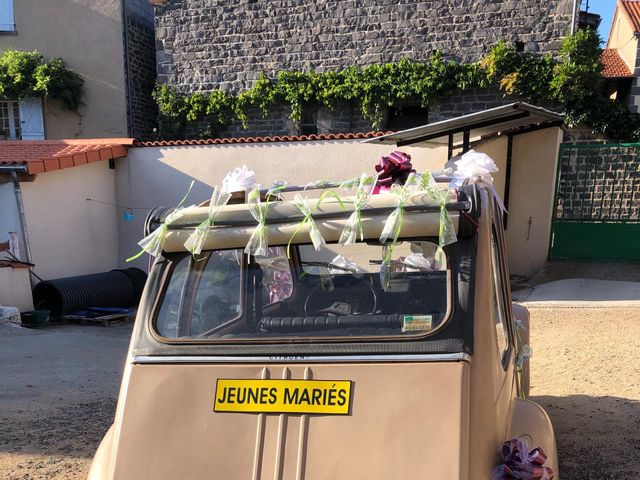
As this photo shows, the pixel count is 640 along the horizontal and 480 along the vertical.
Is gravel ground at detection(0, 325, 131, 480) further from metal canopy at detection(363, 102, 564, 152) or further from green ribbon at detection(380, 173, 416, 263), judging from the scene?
metal canopy at detection(363, 102, 564, 152)

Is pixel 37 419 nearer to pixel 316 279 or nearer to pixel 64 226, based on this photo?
pixel 316 279

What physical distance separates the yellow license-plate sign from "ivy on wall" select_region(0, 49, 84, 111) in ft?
47.9

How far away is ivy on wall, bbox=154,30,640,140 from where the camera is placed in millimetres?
11492

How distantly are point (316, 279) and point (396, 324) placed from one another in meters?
0.63

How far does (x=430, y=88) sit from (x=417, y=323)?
11.5m

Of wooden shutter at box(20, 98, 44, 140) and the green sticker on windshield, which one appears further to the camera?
wooden shutter at box(20, 98, 44, 140)

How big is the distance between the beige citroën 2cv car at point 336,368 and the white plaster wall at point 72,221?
9092mm

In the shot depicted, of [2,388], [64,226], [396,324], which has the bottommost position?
[2,388]

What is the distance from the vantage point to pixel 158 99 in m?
14.5

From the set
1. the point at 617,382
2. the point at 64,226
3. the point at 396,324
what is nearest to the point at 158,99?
the point at 64,226

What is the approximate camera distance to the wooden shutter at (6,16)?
571 inches

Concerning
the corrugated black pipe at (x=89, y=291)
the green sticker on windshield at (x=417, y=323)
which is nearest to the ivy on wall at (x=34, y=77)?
the corrugated black pipe at (x=89, y=291)

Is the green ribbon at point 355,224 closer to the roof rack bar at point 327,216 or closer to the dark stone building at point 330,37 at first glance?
the roof rack bar at point 327,216

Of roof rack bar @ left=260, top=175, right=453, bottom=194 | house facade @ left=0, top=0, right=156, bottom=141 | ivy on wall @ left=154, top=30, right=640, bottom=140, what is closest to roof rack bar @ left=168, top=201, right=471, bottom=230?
roof rack bar @ left=260, top=175, right=453, bottom=194
